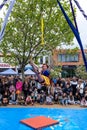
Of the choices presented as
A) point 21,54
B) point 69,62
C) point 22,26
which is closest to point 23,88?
point 21,54

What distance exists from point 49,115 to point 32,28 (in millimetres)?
5123

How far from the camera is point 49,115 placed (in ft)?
37.7

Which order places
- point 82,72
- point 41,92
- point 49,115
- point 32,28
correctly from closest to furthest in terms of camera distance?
point 49,115 → point 41,92 → point 32,28 → point 82,72

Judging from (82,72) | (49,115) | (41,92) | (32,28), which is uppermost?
(32,28)

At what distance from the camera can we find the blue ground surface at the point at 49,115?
956 centimetres

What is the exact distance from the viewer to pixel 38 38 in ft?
48.4

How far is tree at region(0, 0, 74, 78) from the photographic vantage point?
14.4m

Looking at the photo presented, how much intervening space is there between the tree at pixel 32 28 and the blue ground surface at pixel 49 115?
3.41 m

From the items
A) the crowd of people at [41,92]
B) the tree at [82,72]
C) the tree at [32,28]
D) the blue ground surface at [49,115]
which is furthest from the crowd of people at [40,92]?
the tree at [82,72]

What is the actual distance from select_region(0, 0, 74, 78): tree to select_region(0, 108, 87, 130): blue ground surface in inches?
134

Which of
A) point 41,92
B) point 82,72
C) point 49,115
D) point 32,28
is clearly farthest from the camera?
point 82,72

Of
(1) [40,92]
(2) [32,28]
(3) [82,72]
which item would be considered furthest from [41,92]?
(3) [82,72]

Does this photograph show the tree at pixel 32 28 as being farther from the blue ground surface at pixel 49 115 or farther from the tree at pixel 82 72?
the tree at pixel 82 72

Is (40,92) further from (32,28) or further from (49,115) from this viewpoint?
(32,28)
